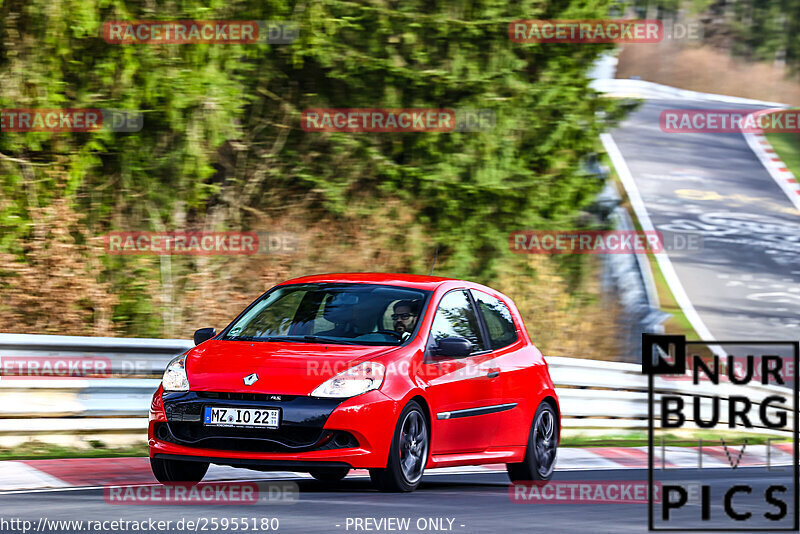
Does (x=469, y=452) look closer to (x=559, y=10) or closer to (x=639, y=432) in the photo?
(x=639, y=432)

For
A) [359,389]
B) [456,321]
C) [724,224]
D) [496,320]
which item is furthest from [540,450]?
[724,224]

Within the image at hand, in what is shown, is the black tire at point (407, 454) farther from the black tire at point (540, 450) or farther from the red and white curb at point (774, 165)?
the red and white curb at point (774, 165)

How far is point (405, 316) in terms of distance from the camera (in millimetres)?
9539

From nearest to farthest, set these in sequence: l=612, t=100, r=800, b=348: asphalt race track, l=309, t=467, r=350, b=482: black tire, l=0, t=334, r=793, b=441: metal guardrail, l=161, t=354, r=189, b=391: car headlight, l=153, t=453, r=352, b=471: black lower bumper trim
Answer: l=153, t=453, r=352, b=471: black lower bumper trim, l=161, t=354, r=189, b=391: car headlight, l=309, t=467, r=350, b=482: black tire, l=0, t=334, r=793, b=441: metal guardrail, l=612, t=100, r=800, b=348: asphalt race track

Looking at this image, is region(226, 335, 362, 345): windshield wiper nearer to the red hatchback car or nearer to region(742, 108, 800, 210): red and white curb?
the red hatchback car

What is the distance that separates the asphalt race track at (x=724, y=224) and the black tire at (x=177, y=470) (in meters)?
12.7

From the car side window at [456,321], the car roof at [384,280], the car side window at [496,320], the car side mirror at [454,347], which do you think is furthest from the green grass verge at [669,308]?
the car side mirror at [454,347]

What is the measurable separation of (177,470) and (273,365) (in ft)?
3.41

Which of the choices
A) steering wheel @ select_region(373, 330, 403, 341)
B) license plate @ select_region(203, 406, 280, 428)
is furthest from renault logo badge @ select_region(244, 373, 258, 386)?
steering wheel @ select_region(373, 330, 403, 341)

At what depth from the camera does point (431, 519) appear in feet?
25.0

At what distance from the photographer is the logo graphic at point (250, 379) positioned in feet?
28.0

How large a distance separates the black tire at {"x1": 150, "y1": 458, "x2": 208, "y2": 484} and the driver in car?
1.65m

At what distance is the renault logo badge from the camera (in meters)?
8.55

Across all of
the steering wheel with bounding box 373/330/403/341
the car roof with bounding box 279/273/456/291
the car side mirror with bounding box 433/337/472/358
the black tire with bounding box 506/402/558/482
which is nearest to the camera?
the car side mirror with bounding box 433/337/472/358
